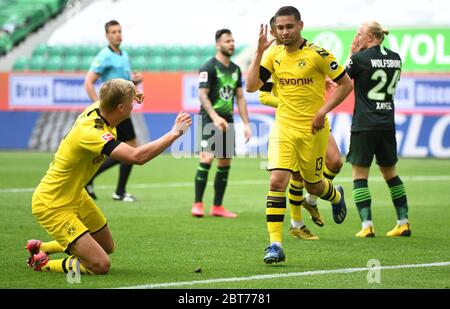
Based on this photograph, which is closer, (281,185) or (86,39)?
(281,185)

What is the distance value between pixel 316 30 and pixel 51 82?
651cm

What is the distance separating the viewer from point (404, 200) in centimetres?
1091

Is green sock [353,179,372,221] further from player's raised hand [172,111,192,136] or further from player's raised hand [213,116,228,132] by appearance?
player's raised hand [172,111,192,136]

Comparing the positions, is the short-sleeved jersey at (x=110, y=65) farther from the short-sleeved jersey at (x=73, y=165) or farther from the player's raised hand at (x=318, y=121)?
the short-sleeved jersey at (x=73, y=165)

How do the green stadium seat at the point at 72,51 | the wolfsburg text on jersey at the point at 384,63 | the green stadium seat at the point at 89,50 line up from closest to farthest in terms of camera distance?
the wolfsburg text on jersey at the point at 384,63 < the green stadium seat at the point at 89,50 < the green stadium seat at the point at 72,51

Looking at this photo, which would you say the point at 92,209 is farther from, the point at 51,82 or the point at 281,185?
the point at 51,82

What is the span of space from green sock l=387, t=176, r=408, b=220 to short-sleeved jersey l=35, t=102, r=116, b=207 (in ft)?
13.0

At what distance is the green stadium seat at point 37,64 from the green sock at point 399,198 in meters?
18.4

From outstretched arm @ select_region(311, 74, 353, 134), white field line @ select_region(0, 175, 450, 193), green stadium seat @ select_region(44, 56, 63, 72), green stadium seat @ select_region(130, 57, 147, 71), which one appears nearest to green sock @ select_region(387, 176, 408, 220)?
outstretched arm @ select_region(311, 74, 353, 134)

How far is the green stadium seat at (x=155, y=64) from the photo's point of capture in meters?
27.3

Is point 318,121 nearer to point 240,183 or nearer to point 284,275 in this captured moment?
point 284,275

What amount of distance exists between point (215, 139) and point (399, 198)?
302 cm

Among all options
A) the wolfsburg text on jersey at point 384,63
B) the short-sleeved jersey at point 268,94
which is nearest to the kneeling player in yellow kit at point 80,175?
the short-sleeved jersey at point 268,94

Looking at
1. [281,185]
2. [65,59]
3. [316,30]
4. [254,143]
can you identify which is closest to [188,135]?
[254,143]
